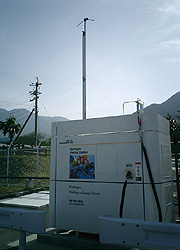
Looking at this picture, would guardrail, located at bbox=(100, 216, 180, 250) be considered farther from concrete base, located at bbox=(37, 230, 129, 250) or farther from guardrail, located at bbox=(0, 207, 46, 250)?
concrete base, located at bbox=(37, 230, 129, 250)

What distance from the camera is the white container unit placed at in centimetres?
439

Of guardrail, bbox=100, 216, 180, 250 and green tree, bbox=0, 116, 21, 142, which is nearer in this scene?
guardrail, bbox=100, 216, 180, 250

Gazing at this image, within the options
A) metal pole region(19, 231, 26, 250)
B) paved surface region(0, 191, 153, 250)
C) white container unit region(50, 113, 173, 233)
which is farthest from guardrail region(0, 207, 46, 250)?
white container unit region(50, 113, 173, 233)

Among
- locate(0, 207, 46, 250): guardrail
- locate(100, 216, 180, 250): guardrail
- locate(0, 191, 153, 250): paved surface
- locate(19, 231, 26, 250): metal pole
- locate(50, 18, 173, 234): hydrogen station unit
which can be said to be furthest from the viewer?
locate(0, 191, 153, 250): paved surface

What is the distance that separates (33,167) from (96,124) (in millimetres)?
17337

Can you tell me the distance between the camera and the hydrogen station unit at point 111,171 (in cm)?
436

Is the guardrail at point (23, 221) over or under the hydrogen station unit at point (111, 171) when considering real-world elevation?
under

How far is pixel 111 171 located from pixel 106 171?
108mm

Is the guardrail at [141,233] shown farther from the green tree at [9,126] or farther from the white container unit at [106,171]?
the green tree at [9,126]

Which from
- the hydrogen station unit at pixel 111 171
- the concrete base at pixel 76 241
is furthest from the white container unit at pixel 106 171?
the concrete base at pixel 76 241

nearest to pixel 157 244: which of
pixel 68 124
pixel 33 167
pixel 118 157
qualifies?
pixel 118 157

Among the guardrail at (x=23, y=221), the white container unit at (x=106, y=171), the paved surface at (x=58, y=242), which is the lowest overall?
the paved surface at (x=58, y=242)

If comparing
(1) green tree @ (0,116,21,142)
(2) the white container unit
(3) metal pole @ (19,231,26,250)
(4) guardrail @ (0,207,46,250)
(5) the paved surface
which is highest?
(1) green tree @ (0,116,21,142)

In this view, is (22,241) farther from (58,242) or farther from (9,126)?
(9,126)
